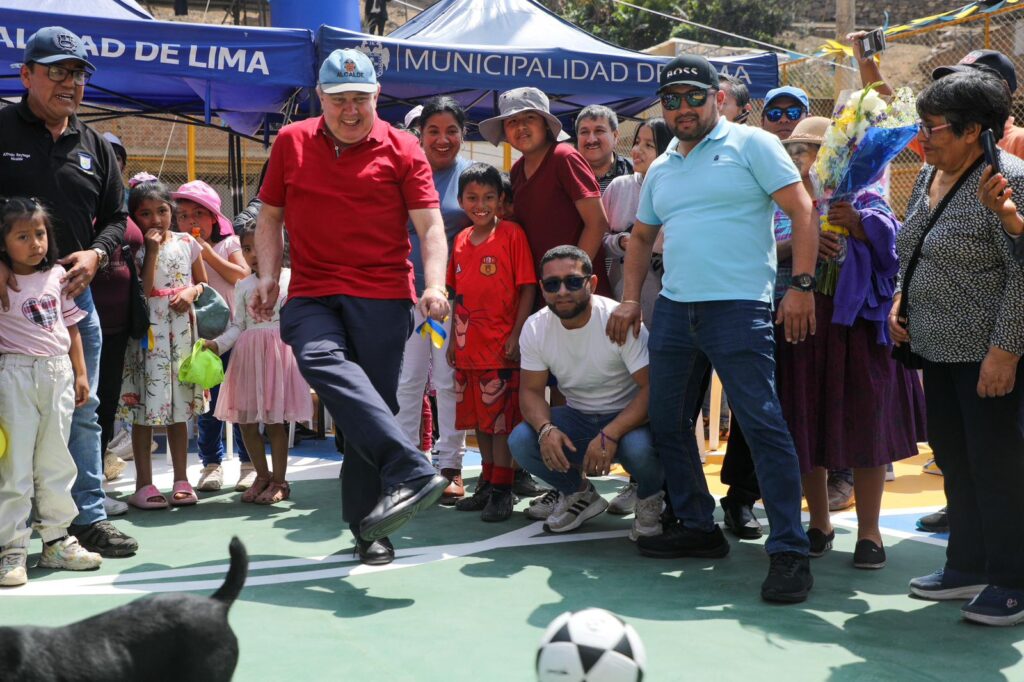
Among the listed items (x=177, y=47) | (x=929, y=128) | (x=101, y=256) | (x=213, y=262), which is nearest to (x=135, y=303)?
(x=101, y=256)

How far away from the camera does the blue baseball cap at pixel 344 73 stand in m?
4.25

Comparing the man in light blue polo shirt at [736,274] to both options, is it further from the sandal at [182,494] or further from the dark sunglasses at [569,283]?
the sandal at [182,494]

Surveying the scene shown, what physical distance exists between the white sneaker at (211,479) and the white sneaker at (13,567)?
2022mm

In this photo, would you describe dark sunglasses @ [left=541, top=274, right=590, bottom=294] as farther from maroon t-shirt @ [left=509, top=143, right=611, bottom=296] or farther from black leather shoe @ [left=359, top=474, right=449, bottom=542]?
black leather shoe @ [left=359, top=474, right=449, bottom=542]

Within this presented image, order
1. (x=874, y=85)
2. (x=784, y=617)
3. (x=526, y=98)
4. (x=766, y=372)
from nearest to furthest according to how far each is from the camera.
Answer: (x=784, y=617) → (x=766, y=372) → (x=874, y=85) → (x=526, y=98)

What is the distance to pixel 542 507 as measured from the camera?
17.6ft

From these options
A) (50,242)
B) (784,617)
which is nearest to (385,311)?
(50,242)

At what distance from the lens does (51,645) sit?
2.36 m

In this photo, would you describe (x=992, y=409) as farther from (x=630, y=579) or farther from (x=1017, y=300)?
(x=630, y=579)

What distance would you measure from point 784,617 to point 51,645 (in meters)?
2.47

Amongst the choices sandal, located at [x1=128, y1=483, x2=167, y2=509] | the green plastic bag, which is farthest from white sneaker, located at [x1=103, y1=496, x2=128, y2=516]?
the green plastic bag

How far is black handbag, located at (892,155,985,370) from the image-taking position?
3703 millimetres

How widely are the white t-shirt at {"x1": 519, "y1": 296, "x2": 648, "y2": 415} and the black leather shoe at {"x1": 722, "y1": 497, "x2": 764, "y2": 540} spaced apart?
2.39ft

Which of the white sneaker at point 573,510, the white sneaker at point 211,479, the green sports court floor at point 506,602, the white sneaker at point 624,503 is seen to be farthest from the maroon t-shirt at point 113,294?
the white sneaker at point 624,503
